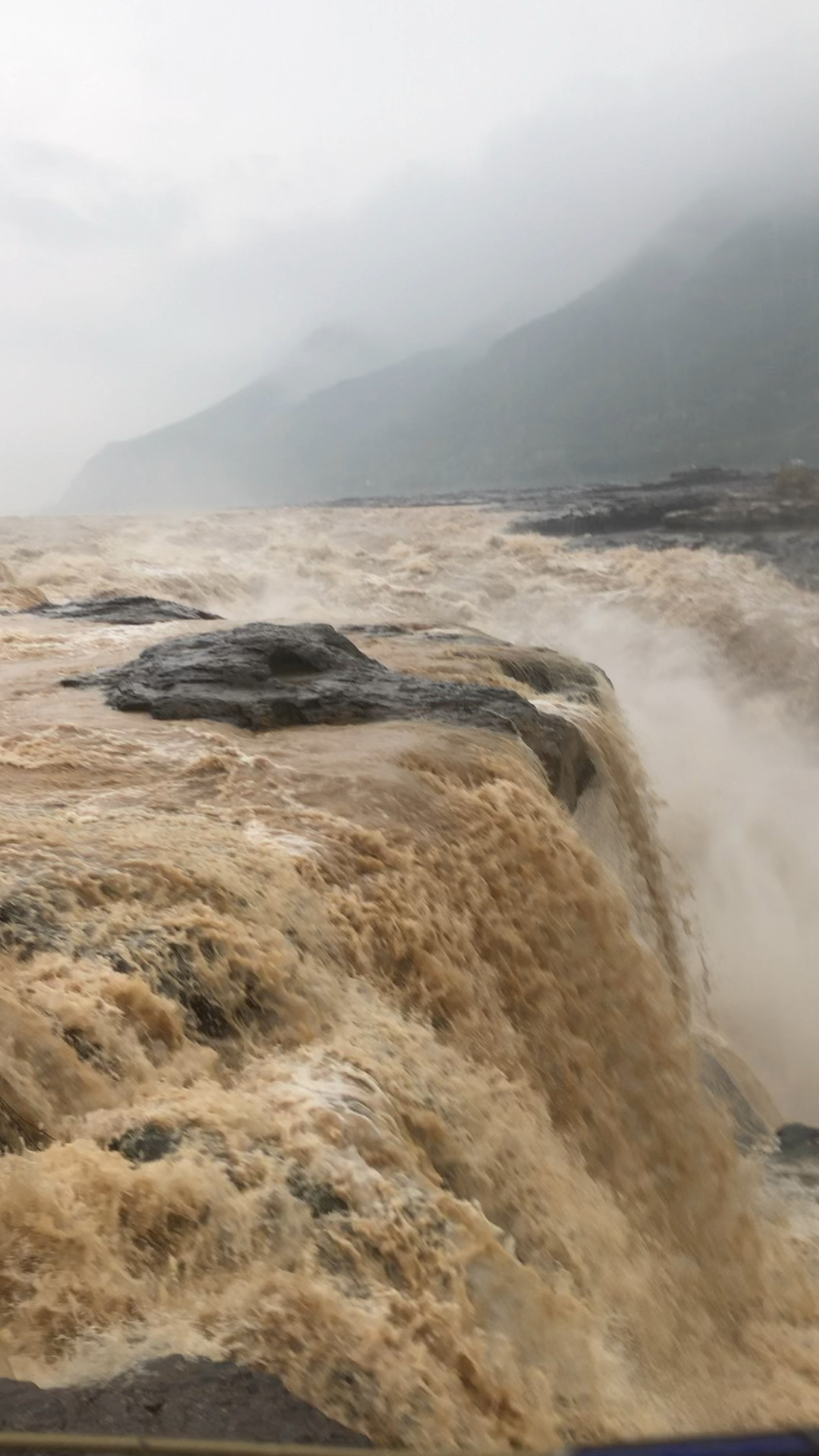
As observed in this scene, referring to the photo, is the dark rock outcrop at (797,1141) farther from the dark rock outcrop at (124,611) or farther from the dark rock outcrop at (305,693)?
the dark rock outcrop at (124,611)

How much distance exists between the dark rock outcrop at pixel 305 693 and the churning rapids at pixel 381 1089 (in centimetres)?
20

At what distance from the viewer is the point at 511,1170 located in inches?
136

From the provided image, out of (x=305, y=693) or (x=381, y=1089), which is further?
(x=305, y=693)

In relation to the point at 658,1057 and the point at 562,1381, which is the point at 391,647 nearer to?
the point at 658,1057

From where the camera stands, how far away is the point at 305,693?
690cm

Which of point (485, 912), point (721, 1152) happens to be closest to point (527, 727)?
point (485, 912)

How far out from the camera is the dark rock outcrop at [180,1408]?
1856 mm

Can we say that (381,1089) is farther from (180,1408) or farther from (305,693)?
Result: (305,693)

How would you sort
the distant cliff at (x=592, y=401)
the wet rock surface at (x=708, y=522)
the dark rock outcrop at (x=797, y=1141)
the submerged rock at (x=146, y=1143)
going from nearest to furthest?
1. the submerged rock at (x=146, y=1143)
2. the dark rock outcrop at (x=797, y=1141)
3. the wet rock surface at (x=708, y=522)
4. the distant cliff at (x=592, y=401)

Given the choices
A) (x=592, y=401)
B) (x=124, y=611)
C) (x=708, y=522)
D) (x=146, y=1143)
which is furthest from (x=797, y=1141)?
(x=592, y=401)

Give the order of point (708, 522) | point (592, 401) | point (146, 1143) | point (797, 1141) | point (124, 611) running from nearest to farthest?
point (146, 1143), point (797, 1141), point (124, 611), point (708, 522), point (592, 401)

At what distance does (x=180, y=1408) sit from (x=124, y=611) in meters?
9.92

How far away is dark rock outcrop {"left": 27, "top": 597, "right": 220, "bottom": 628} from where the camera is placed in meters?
10.9

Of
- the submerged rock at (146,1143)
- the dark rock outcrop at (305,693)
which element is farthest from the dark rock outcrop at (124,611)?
the submerged rock at (146,1143)
